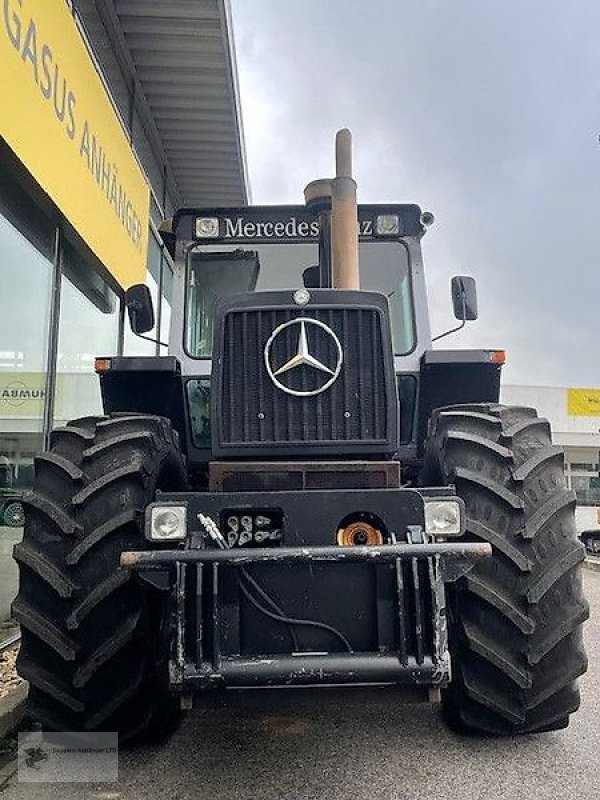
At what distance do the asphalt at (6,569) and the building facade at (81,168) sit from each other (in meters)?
0.01

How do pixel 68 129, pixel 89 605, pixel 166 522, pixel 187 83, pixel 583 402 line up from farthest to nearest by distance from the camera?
pixel 583 402 < pixel 187 83 < pixel 68 129 < pixel 89 605 < pixel 166 522

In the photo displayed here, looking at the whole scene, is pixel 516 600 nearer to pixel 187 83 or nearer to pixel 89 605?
pixel 89 605

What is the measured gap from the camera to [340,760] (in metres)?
3.35

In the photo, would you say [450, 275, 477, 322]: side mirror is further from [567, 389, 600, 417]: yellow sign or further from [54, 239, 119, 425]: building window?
[567, 389, 600, 417]: yellow sign

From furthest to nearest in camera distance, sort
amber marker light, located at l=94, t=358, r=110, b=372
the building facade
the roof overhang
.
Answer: the roof overhang < the building facade < amber marker light, located at l=94, t=358, r=110, b=372

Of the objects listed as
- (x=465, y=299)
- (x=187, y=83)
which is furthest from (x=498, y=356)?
A: (x=187, y=83)

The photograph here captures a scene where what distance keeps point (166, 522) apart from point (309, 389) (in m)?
0.81

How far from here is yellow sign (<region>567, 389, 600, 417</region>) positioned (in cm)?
3453

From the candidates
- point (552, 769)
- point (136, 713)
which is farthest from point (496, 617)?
point (136, 713)

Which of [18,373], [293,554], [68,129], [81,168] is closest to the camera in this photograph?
[293,554]

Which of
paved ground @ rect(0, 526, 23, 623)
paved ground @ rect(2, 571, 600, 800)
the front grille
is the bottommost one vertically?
paved ground @ rect(2, 571, 600, 800)

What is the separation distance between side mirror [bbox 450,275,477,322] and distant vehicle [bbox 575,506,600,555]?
59.5ft

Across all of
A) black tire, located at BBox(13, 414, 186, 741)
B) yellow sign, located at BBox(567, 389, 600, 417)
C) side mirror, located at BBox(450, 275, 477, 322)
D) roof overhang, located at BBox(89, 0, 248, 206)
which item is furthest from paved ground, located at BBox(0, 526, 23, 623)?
yellow sign, located at BBox(567, 389, 600, 417)

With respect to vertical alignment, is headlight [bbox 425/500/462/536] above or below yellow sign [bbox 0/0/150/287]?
below
